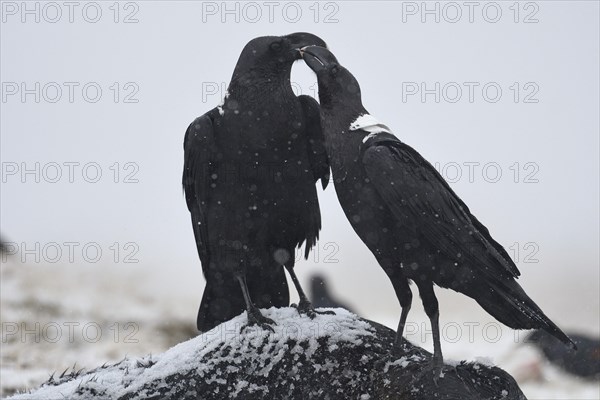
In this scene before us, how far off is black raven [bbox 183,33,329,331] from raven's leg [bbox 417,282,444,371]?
3.50 feet

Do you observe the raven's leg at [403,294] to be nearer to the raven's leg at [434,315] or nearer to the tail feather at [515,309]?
the raven's leg at [434,315]

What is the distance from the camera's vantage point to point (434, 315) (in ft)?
17.2

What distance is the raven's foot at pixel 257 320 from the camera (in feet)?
19.3

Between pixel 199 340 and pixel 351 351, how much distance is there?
1.06 m

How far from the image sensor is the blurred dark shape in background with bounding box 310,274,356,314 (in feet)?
38.1

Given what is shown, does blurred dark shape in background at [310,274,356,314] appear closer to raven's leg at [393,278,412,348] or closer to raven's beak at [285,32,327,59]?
raven's beak at [285,32,327,59]

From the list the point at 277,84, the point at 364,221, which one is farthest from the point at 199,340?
the point at 277,84

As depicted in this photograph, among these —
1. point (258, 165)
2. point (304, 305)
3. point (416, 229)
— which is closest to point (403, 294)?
point (416, 229)

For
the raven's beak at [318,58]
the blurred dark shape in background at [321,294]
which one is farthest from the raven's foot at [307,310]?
the blurred dark shape in background at [321,294]

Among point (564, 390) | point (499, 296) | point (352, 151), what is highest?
point (352, 151)

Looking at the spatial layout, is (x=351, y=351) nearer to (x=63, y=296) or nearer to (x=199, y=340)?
(x=199, y=340)

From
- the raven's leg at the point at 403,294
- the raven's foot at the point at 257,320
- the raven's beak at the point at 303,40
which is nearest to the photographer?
the raven's leg at the point at 403,294

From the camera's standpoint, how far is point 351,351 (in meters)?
5.59

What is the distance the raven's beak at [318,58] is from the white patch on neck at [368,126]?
0.45 metres
